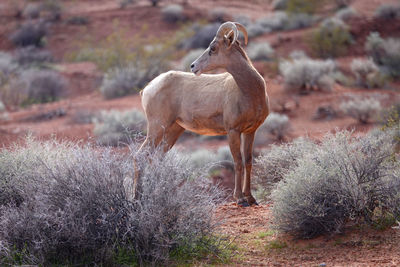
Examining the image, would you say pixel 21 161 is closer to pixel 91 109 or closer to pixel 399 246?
pixel 399 246

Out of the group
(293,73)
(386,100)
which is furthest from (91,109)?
(386,100)

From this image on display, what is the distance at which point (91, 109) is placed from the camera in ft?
72.2

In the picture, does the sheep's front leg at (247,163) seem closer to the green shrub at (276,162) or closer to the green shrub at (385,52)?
the green shrub at (276,162)

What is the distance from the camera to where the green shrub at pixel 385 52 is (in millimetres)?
26186

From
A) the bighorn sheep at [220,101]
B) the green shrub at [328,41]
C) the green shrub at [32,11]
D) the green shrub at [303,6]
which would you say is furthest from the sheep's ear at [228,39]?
the green shrub at [32,11]

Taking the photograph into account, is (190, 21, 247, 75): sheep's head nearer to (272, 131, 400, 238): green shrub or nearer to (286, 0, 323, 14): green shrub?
(272, 131, 400, 238): green shrub

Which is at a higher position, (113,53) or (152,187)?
(152,187)

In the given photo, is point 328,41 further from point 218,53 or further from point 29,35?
point 29,35

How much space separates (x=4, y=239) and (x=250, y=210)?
373 cm

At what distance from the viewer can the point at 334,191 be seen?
5980 millimetres

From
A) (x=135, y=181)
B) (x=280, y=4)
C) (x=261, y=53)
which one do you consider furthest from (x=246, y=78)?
(x=280, y=4)

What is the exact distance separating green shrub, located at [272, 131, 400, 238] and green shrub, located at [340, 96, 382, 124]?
12.6 metres

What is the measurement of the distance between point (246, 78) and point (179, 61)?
21.1 m

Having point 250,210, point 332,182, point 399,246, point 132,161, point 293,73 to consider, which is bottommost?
point 293,73
